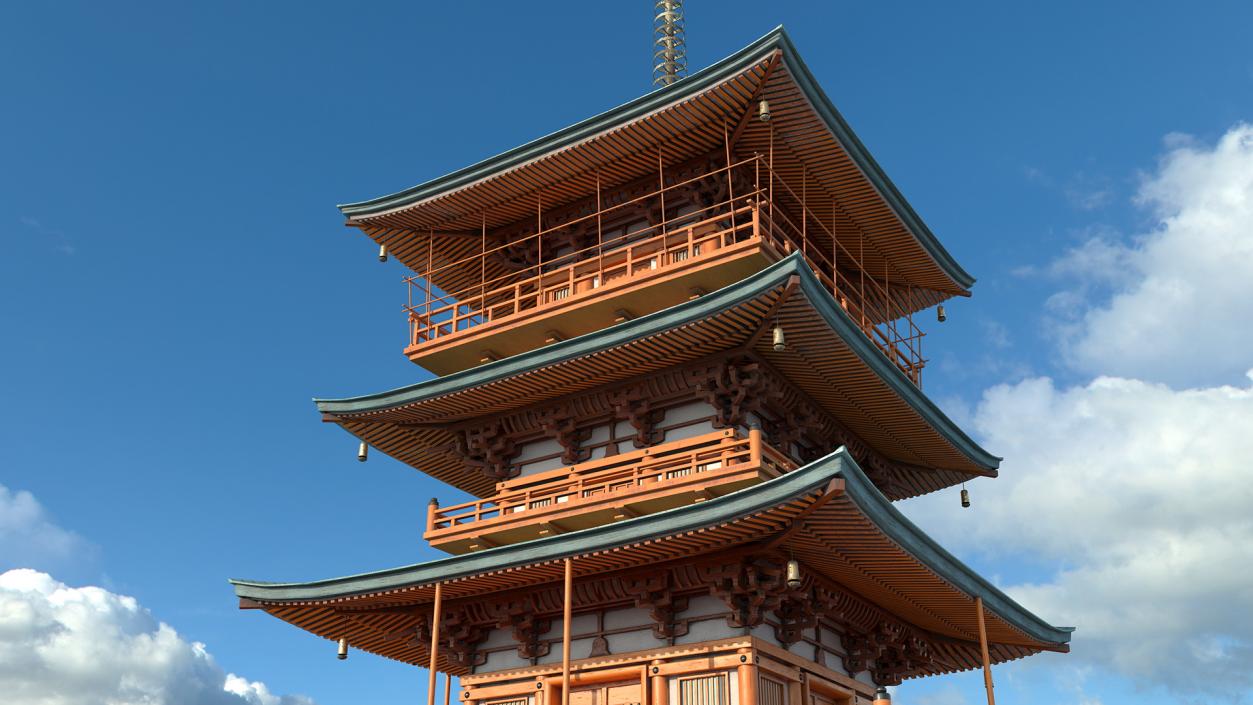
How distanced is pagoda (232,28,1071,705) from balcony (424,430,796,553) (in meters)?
0.07

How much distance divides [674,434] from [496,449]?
4.89 metres

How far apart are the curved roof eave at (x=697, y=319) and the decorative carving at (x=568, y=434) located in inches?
71.1

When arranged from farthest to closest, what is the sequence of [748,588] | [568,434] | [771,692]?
[568,434] → [771,692] → [748,588]

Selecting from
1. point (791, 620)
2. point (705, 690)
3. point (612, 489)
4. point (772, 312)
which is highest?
point (772, 312)

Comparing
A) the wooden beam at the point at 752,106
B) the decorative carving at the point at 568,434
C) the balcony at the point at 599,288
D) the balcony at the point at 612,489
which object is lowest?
the balcony at the point at 612,489

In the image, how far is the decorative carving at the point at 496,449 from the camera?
28.0 meters

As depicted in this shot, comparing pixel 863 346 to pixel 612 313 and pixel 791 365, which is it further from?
pixel 612 313

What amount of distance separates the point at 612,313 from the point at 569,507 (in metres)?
5.06

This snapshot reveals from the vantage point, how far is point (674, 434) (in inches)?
1008

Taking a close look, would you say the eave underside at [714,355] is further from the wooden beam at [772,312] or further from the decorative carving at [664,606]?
the decorative carving at [664,606]

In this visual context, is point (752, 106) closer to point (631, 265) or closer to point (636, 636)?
point (631, 265)

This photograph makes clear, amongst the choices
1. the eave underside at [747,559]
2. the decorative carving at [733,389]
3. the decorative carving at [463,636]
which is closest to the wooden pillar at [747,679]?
the eave underside at [747,559]

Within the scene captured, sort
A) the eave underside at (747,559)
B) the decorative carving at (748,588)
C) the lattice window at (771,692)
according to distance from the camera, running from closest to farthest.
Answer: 1. the eave underside at (747,559)
2. the decorative carving at (748,588)
3. the lattice window at (771,692)

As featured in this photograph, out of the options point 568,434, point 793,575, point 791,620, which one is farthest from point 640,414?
point 793,575
